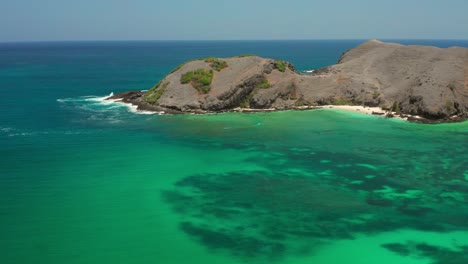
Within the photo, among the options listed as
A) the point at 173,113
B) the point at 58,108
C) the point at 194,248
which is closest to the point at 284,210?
the point at 194,248

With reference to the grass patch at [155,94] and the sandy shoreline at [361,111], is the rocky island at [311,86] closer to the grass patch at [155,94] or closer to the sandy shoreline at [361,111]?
the grass patch at [155,94]

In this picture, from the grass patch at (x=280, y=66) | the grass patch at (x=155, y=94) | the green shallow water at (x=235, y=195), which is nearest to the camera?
the green shallow water at (x=235, y=195)

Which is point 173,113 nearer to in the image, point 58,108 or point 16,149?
point 58,108

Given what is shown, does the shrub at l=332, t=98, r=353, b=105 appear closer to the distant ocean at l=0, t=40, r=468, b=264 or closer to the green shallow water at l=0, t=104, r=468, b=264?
the distant ocean at l=0, t=40, r=468, b=264

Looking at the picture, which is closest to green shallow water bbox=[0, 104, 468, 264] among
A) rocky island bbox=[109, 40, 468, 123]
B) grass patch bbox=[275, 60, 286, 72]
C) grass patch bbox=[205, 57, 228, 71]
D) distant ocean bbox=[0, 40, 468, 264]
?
distant ocean bbox=[0, 40, 468, 264]

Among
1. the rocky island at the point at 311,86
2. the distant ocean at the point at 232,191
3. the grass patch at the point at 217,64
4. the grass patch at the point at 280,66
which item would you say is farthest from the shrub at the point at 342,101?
the grass patch at the point at 217,64

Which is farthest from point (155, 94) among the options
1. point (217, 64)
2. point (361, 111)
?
point (361, 111)
